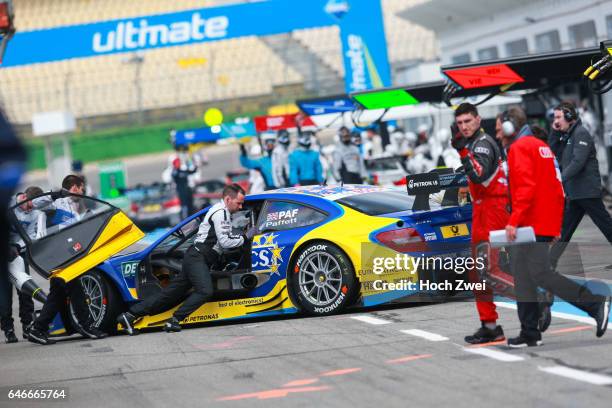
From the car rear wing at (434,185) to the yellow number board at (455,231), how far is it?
0.79 ft

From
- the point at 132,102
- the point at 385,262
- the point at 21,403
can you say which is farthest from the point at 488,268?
the point at 132,102

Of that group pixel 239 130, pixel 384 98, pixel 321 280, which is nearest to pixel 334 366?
pixel 321 280

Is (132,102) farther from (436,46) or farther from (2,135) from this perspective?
(2,135)

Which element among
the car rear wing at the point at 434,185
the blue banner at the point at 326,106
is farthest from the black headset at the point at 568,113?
the blue banner at the point at 326,106

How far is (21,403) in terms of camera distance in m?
7.32

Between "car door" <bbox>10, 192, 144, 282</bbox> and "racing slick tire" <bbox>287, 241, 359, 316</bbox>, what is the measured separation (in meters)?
1.79

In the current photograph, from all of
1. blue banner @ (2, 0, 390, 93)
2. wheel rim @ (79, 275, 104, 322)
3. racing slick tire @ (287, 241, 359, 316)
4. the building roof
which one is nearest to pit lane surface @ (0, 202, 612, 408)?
racing slick tire @ (287, 241, 359, 316)

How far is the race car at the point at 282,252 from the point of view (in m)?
9.91

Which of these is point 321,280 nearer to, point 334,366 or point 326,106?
point 334,366

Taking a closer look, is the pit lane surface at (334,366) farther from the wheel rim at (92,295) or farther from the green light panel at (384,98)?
the green light panel at (384,98)

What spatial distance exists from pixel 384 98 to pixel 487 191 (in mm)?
9397

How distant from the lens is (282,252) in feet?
33.8

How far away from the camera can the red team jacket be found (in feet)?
24.6

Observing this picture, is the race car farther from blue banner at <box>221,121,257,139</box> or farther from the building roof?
the building roof
